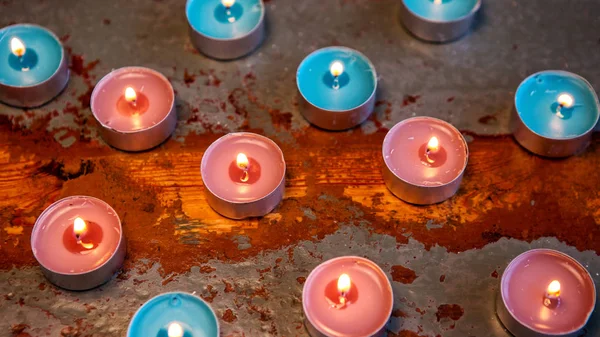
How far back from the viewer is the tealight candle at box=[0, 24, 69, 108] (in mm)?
2445

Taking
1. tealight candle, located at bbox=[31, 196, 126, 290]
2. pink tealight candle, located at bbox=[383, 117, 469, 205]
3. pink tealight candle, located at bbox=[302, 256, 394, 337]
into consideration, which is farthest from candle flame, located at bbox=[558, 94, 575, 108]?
tealight candle, located at bbox=[31, 196, 126, 290]

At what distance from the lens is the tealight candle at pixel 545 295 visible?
209 centimetres

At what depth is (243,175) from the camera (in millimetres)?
2326

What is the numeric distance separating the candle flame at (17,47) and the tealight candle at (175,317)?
0.95 metres

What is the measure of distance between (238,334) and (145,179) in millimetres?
569

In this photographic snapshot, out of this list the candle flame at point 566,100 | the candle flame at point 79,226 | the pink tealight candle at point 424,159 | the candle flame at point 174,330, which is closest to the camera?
the candle flame at point 174,330

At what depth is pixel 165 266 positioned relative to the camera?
87.7 inches

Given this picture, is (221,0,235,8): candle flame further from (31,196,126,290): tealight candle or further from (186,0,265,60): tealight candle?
(31,196,126,290): tealight candle

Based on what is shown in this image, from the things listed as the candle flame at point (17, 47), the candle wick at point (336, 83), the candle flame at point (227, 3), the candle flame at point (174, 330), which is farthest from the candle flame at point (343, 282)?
the candle flame at point (17, 47)

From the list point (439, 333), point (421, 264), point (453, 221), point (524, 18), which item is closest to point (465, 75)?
point (524, 18)

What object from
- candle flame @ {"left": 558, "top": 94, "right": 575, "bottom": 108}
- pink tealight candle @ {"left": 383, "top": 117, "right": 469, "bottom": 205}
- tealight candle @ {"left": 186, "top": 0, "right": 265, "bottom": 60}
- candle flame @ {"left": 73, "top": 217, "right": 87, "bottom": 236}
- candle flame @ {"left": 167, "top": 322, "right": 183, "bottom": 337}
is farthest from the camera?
tealight candle @ {"left": 186, "top": 0, "right": 265, "bottom": 60}

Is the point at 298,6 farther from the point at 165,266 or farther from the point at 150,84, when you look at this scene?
the point at 165,266

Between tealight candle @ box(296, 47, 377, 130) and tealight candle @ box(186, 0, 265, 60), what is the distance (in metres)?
0.21

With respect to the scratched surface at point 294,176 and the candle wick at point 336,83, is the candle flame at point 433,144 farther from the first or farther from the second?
the candle wick at point 336,83
